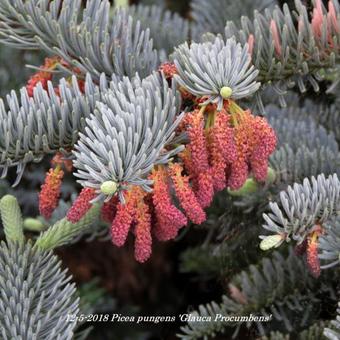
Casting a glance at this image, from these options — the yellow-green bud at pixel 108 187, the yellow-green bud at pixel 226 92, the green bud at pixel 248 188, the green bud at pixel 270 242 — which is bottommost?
the green bud at pixel 248 188

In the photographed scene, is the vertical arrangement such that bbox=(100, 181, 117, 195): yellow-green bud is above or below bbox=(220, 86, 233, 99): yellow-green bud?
below

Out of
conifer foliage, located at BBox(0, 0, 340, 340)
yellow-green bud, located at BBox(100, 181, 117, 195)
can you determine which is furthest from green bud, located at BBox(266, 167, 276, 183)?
yellow-green bud, located at BBox(100, 181, 117, 195)

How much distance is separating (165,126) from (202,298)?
2.28 feet

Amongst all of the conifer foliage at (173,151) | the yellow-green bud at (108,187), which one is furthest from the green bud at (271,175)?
the yellow-green bud at (108,187)

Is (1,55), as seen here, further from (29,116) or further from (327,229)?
(327,229)

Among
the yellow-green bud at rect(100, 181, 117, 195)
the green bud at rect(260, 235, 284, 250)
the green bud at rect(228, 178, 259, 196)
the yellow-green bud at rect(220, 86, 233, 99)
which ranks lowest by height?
the green bud at rect(228, 178, 259, 196)

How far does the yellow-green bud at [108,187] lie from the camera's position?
1.58ft

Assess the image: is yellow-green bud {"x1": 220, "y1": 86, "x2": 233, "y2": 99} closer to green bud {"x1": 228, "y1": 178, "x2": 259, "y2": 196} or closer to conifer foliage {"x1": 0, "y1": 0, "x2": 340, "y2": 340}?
conifer foliage {"x1": 0, "y1": 0, "x2": 340, "y2": 340}

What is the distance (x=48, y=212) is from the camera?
0.62 metres

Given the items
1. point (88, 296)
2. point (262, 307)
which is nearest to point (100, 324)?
point (88, 296)

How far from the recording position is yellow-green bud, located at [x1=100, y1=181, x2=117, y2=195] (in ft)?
1.58

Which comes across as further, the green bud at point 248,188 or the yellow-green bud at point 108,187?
the green bud at point 248,188

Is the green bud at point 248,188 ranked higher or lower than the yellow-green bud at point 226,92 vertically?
lower

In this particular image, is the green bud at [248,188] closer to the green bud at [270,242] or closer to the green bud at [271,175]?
the green bud at [271,175]
